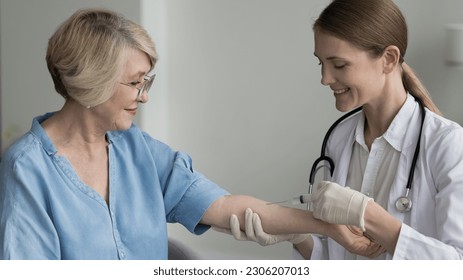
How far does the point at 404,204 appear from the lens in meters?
1.70

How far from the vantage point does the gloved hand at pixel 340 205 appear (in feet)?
5.37

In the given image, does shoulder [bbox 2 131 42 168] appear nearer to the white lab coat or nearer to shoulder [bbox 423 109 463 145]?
the white lab coat

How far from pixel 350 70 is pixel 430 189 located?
0.34 meters

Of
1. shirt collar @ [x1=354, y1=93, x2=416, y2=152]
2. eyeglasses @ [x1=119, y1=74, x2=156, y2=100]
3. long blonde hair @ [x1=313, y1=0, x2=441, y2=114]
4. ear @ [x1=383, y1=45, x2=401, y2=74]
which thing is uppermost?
long blonde hair @ [x1=313, y1=0, x2=441, y2=114]

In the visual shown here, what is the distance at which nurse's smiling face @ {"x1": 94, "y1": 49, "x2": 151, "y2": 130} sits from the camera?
169 cm

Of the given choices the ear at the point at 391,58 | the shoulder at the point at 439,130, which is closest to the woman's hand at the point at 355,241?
the shoulder at the point at 439,130

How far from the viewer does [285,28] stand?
12.0 ft

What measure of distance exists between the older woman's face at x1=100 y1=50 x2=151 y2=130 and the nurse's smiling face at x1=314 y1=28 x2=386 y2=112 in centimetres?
42

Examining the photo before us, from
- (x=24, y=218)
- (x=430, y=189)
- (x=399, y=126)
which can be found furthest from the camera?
(x=399, y=126)

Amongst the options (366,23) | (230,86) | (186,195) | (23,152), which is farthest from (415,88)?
(230,86)

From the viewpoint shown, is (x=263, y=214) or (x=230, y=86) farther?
(x=230, y=86)

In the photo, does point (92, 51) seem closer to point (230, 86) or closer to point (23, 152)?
point (23, 152)

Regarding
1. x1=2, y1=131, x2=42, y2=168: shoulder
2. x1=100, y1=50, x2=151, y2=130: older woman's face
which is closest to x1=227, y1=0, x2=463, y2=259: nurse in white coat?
x1=100, y1=50, x2=151, y2=130: older woman's face

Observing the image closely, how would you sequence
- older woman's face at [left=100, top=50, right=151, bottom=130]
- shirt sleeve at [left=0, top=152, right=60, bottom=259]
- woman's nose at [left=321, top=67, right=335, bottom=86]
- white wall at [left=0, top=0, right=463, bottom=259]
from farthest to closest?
white wall at [left=0, top=0, right=463, bottom=259], woman's nose at [left=321, top=67, right=335, bottom=86], older woman's face at [left=100, top=50, right=151, bottom=130], shirt sleeve at [left=0, top=152, right=60, bottom=259]
